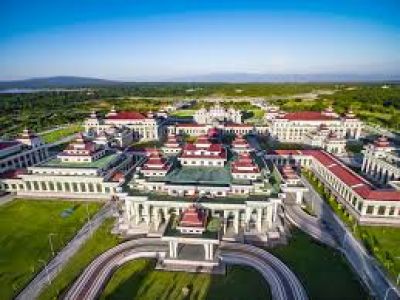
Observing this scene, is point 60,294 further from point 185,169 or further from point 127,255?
point 185,169

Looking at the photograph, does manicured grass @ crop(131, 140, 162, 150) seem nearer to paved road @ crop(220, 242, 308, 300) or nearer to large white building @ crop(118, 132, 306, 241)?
large white building @ crop(118, 132, 306, 241)

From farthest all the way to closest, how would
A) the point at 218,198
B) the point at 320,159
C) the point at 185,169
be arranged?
the point at 320,159 → the point at 185,169 → the point at 218,198

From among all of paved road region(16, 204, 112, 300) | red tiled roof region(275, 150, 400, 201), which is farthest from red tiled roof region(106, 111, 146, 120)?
Answer: red tiled roof region(275, 150, 400, 201)

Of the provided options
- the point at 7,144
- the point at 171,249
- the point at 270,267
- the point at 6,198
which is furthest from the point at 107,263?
the point at 7,144

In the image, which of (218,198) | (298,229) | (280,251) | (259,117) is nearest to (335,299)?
(280,251)

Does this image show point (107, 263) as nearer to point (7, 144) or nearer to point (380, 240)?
point (380, 240)
